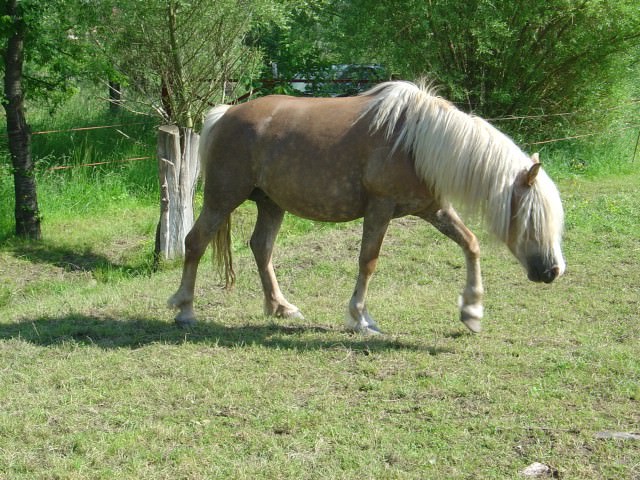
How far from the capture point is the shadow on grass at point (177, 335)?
5.66 metres

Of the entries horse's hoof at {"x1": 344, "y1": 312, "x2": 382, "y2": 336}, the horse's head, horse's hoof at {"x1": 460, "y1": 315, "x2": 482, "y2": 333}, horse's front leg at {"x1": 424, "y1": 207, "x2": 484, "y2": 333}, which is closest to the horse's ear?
the horse's head

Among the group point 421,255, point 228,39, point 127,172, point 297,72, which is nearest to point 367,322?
point 421,255

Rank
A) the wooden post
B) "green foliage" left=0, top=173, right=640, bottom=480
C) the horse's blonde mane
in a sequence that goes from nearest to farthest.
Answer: "green foliage" left=0, top=173, right=640, bottom=480 → the horse's blonde mane → the wooden post

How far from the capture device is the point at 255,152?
616cm

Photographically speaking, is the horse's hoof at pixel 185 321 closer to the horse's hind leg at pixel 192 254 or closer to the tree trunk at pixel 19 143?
the horse's hind leg at pixel 192 254

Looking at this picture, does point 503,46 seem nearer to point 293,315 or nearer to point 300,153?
point 300,153

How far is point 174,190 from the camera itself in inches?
382

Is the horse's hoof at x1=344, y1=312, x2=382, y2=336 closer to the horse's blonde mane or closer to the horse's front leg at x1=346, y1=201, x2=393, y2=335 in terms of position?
the horse's front leg at x1=346, y1=201, x2=393, y2=335

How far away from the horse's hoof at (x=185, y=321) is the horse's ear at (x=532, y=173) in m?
2.92

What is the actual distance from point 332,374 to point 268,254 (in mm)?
1804

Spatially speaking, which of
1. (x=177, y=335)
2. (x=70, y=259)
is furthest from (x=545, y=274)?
(x=70, y=259)

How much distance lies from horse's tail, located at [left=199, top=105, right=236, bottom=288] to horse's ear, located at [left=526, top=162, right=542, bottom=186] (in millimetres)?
2512

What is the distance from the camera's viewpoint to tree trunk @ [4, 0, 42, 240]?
9898 millimetres

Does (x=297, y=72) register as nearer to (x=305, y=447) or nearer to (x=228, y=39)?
(x=228, y=39)
